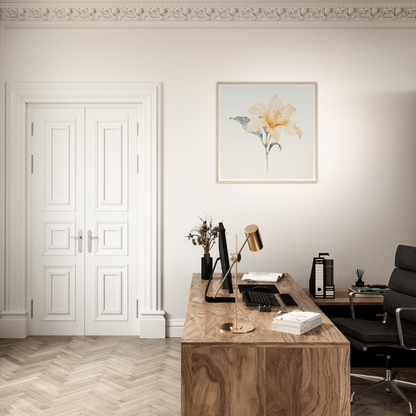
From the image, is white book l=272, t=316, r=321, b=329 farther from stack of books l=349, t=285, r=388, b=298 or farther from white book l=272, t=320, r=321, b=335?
stack of books l=349, t=285, r=388, b=298

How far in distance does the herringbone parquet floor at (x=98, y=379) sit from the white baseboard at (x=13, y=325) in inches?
3.7

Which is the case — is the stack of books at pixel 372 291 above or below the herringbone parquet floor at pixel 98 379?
above

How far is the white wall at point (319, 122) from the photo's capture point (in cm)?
404

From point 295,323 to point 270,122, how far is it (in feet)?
8.30

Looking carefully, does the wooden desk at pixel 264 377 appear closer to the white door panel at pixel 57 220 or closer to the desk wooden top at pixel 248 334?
the desk wooden top at pixel 248 334

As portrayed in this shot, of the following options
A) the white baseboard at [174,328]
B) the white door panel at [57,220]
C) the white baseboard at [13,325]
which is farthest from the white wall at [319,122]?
the white baseboard at [13,325]

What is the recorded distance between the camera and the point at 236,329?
200cm

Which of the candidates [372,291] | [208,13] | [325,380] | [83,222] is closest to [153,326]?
[83,222]

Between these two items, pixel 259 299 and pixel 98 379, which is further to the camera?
pixel 98 379

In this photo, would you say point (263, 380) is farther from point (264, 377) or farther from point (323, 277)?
point (323, 277)

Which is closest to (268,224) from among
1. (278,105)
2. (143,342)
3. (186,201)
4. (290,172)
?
(290,172)

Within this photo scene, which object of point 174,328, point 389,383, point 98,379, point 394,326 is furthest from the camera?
point 174,328

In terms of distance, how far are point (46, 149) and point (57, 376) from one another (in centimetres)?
223

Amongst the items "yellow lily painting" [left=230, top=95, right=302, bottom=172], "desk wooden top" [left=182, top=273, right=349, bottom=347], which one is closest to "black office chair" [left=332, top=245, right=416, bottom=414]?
"desk wooden top" [left=182, top=273, right=349, bottom=347]
